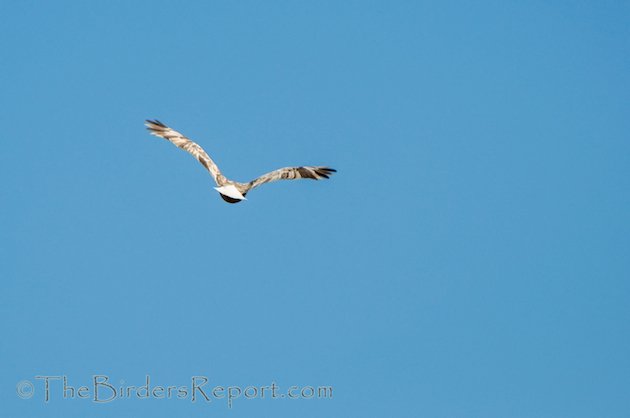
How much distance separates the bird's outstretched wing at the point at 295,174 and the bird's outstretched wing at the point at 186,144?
6.53ft

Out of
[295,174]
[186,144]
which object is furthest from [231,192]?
[186,144]

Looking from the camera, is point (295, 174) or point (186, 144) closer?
point (295, 174)

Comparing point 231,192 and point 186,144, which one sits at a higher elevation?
point 186,144

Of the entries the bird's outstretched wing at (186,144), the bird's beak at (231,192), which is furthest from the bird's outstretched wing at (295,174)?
the bird's outstretched wing at (186,144)

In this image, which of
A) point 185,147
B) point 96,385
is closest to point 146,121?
point 185,147

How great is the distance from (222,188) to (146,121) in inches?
373

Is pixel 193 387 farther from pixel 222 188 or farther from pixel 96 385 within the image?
pixel 222 188

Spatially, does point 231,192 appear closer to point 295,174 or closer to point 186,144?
point 295,174

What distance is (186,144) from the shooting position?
156 feet

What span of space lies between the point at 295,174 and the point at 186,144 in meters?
7.55

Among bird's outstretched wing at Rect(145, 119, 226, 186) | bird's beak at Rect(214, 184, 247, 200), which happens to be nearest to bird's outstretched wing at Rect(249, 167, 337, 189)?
bird's beak at Rect(214, 184, 247, 200)

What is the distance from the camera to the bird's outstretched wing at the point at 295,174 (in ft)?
137

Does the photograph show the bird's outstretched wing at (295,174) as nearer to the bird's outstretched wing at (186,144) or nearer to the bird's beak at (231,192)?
the bird's beak at (231,192)

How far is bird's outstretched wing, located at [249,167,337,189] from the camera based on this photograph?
41844 mm
